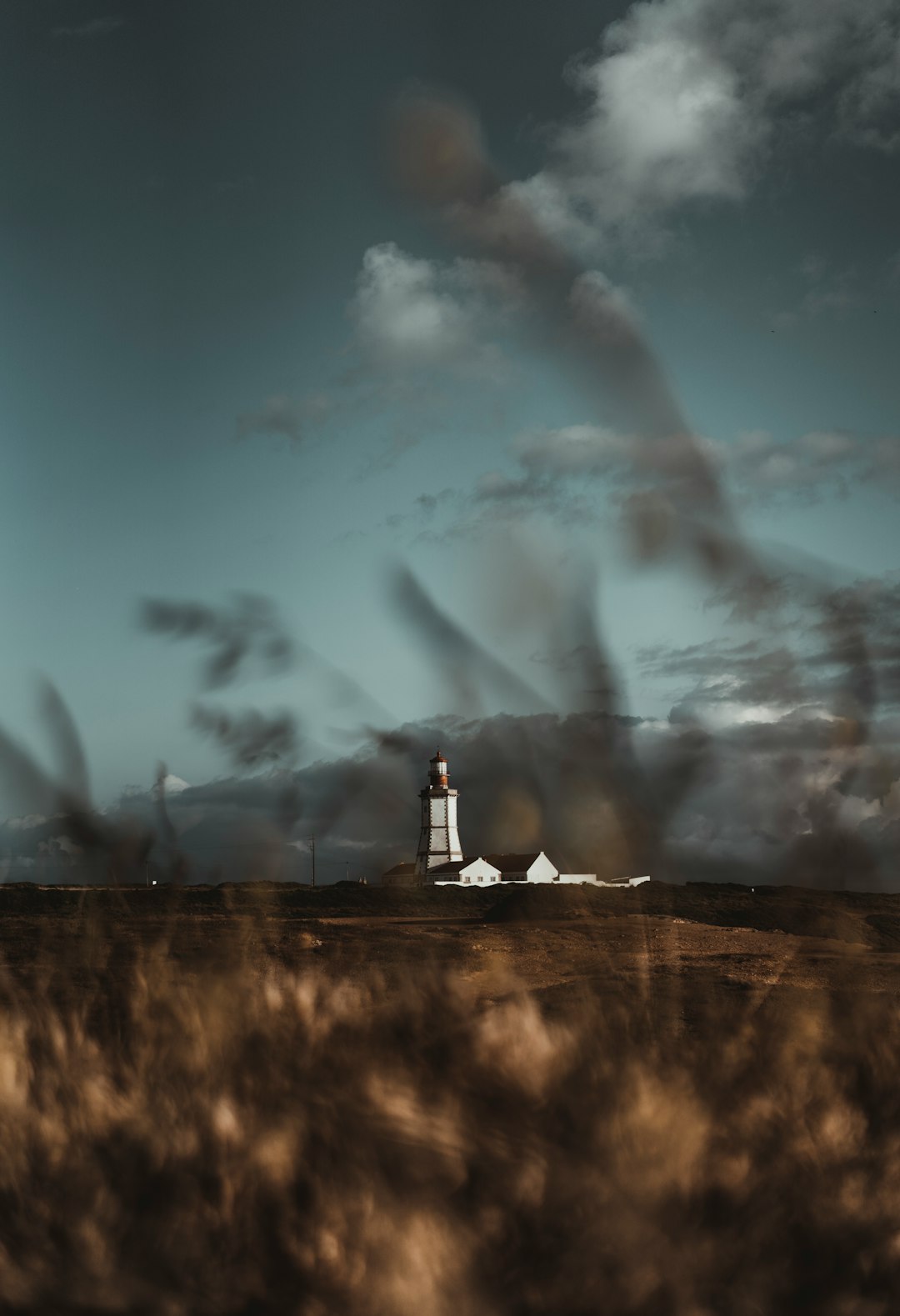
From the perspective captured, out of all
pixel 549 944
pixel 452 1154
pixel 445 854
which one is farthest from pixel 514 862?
pixel 452 1154

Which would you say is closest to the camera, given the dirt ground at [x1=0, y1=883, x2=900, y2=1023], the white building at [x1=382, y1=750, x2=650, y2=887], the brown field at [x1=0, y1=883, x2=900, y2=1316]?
the brown field at [x1=0, y1=883, x2=900, y2=1316]

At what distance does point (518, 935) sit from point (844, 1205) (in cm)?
1831

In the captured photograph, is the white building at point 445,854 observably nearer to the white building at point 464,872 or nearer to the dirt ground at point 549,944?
the white building at point 464,872

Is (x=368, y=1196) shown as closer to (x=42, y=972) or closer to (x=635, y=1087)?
(x=635, y=1087)

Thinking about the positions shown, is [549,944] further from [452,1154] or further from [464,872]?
[464,872]

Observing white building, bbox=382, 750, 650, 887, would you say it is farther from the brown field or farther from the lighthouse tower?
the brown field

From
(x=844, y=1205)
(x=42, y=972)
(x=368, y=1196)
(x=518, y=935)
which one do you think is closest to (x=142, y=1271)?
(x=368, y=1196)

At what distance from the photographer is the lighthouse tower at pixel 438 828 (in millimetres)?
83250

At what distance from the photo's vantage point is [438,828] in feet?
274

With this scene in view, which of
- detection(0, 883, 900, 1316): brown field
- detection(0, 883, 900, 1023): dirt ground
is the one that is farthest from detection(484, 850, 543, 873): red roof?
detection(0, 883, 900, 1316): brown field

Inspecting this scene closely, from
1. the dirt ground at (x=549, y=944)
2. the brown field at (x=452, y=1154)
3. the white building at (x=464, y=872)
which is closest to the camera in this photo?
the brown field at (x=452, y=1154)

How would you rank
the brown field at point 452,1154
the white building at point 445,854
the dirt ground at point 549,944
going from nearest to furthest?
the brown field at point 452,1154
the dirt ground at point 549,944
the white building at point 445,854

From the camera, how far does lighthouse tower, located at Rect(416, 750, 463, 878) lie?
83250 mm

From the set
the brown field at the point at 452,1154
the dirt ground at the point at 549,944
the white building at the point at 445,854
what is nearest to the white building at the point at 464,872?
the white building at the point at 445,854
